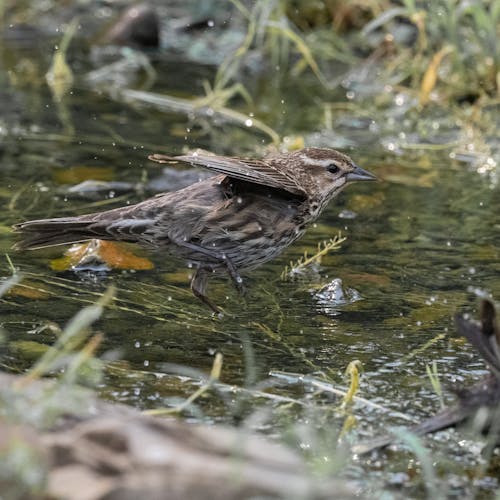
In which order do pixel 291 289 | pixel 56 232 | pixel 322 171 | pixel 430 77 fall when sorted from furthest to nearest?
pixel 430 77 < pixel 322 171 < pixel 291 289 < pixel 56 232

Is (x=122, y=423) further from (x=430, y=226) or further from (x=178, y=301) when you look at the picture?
(x=430, y=226)

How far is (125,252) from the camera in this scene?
23.7 ft

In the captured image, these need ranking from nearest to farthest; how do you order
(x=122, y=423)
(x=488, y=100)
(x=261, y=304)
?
(x=122, y=423), (x=261, y=304), (x=488, y=100)

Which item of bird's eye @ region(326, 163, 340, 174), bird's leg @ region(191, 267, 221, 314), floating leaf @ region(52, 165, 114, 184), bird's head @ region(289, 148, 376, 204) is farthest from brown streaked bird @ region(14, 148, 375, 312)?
floating leaf @ region(52, 165, 114, 184)

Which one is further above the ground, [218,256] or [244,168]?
[244,168]

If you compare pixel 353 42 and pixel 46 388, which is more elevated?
pixel 46 388

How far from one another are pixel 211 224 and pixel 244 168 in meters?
0.43

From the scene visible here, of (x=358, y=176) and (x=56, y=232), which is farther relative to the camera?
(x=358, y=176)

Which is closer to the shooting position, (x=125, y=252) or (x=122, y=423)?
(x=122, y=423)

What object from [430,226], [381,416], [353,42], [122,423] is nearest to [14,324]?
[381,416]

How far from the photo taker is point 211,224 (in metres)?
6.48

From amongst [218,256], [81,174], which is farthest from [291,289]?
[81,174]

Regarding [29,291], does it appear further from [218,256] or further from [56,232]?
[218,256]

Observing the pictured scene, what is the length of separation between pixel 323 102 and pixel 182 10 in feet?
10.4
